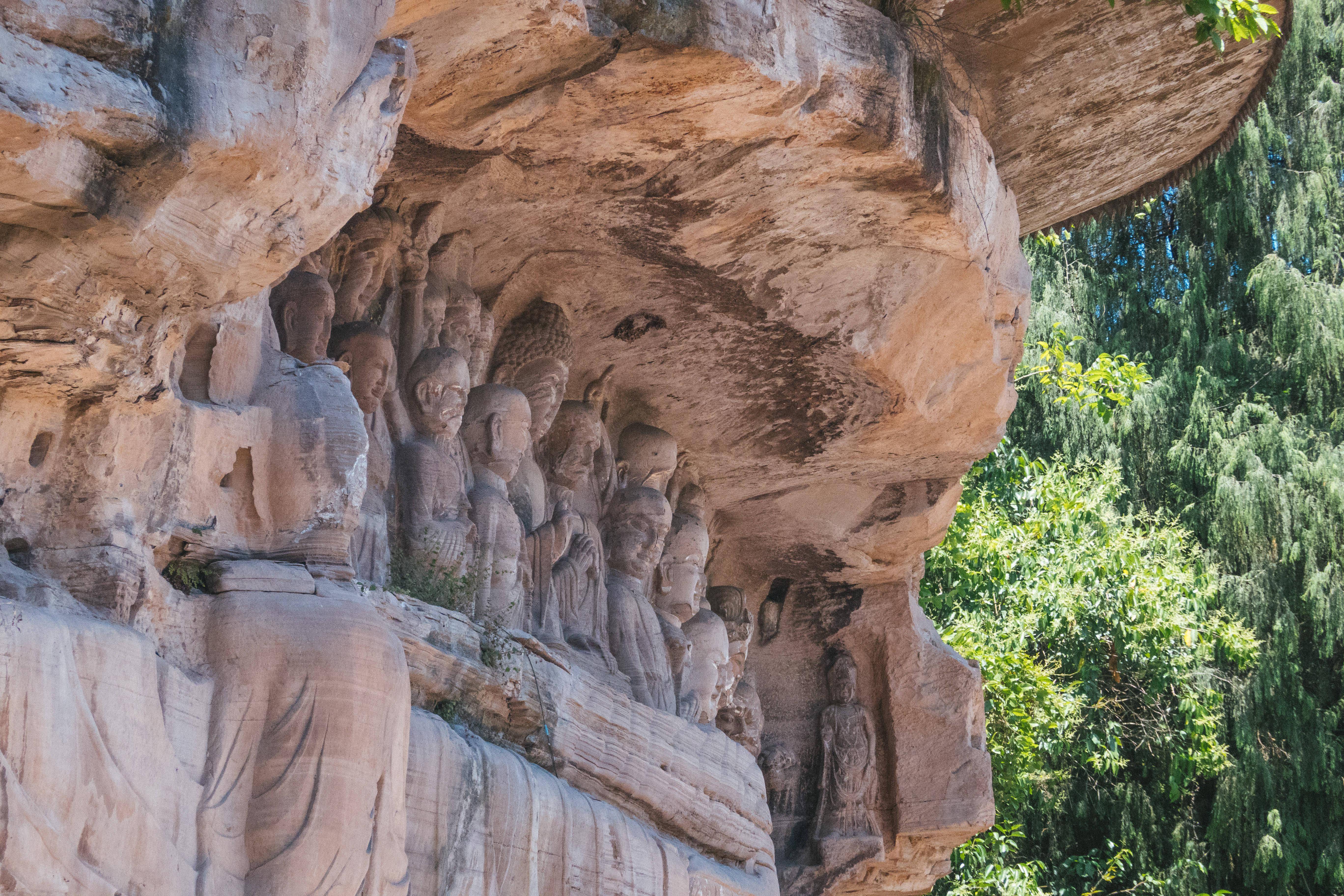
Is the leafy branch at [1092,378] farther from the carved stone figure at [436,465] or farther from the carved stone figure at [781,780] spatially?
the carved stone figure at [436,465]

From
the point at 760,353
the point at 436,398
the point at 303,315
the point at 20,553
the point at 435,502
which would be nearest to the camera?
the point at 20,553

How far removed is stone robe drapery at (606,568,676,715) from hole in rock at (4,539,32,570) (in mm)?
2791

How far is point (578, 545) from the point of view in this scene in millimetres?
6180

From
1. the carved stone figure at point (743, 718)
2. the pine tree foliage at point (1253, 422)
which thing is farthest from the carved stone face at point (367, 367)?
the pine tree foliage at point (1253, 422)

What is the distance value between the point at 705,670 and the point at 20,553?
11.4ft

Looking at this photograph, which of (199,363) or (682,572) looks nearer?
(199,363)

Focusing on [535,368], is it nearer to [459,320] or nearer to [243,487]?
[459,320]

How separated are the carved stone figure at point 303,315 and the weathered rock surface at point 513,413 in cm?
1

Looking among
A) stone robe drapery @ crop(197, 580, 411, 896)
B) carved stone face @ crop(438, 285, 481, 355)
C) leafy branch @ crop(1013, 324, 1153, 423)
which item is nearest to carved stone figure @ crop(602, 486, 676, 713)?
carved stone face @ crop(438, 285, 481, 355)

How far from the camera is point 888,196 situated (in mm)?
5586

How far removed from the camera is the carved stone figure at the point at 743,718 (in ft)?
24.7

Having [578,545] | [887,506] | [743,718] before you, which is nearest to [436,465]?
[578,545]

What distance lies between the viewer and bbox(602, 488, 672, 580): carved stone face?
21.6ft

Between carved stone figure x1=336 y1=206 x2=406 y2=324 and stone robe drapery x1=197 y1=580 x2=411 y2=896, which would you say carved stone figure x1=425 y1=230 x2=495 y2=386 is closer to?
carved stone figure x1=336 y1=206 x2=406 y2=324
